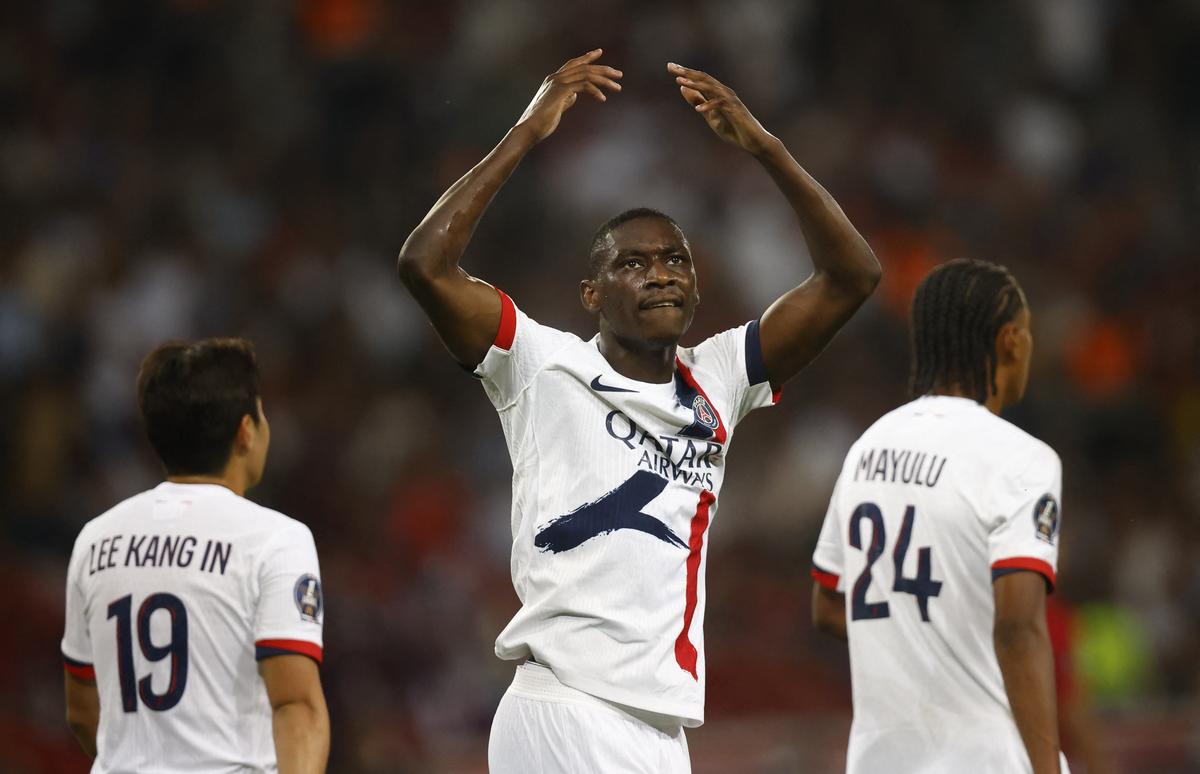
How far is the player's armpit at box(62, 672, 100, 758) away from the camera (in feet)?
Result: 13.3

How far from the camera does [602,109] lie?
494 inches

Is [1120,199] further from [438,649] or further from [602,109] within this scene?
[438,649]

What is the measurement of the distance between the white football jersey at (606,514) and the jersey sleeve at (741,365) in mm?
109

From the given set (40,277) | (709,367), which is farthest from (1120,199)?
(709,367)

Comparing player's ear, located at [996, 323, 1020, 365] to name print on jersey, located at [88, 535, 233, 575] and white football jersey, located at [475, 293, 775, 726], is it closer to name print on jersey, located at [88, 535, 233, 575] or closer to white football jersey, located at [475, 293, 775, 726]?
white football jersey, located at [475, 293, 775, 726]

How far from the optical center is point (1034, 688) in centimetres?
375

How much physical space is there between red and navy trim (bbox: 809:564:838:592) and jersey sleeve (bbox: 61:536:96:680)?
1.99 metres

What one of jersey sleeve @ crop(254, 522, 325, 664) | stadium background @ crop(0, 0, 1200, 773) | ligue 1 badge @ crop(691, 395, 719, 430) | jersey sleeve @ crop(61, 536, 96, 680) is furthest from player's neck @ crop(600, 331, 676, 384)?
stadium background @ crop(0, 0, 1200, 773)

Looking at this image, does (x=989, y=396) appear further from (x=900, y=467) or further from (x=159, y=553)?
(x=159, y=553)

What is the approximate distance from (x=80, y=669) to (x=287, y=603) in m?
0.70

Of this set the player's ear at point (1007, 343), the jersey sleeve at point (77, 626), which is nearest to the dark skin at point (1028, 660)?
the player's ear at point (1007, 343)

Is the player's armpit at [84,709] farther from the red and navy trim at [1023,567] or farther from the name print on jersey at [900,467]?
the red and navy trim at [1023,567]

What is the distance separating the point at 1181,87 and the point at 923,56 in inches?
100

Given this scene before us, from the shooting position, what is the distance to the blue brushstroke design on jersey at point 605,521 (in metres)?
3.96
